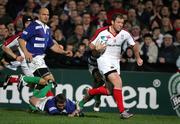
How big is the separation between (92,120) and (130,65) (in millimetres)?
3882

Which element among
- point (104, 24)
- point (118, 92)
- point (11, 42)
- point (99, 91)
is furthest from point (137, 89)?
point (11, 42)

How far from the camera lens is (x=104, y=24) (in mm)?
17359

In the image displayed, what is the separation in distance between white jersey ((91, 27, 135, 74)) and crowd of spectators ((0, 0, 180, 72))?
8.27 ft

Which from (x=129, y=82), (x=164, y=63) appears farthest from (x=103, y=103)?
(x=164, y=63)

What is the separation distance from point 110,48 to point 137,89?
2.76 m

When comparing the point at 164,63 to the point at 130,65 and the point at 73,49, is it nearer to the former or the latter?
the point at 130,65

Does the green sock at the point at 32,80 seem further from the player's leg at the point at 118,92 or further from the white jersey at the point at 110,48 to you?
the player's leg at the point at 118,92

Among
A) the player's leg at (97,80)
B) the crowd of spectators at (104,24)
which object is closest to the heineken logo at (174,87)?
the crowd of spectators at (104,24)

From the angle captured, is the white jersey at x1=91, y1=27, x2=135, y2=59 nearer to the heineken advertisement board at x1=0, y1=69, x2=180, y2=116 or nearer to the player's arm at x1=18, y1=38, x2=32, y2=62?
the player's arm at x1=18, y1=38, x2=32, y2=62

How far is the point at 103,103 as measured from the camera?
15.3 m

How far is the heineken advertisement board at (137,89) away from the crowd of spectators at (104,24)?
1.23 ft

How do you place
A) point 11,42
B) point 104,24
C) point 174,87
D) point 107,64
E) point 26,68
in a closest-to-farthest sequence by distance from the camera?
point 107,64 → point 26,68 → point 11,42 → point 174,87 → point 104,24

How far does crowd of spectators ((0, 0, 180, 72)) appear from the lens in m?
15.7

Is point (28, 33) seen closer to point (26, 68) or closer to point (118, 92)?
point (26, 68)
